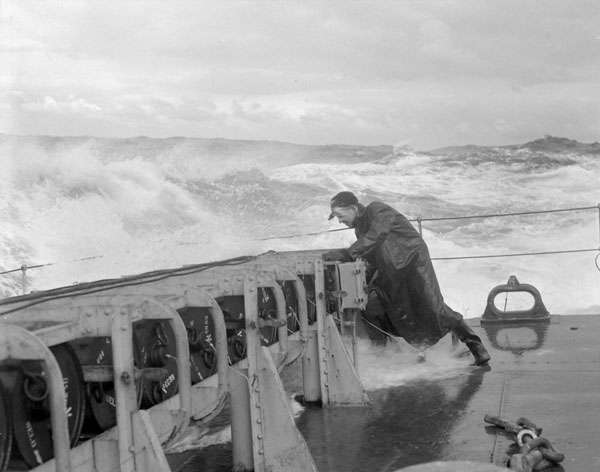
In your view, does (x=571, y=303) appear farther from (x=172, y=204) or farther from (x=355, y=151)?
(x=355, y=151)

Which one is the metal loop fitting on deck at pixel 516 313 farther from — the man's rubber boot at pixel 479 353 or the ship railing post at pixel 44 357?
the ship railing post at pixel 44 357

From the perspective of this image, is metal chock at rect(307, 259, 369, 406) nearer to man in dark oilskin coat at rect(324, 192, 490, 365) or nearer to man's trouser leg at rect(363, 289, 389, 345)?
man in dark oilskin coat at rect(324, 192, 490, 365)

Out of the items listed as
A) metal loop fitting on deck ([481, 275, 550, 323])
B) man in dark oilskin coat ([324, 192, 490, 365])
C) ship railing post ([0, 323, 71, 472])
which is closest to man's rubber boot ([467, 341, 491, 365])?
man in dark oilskin coat ([324, 192, 490, 365])

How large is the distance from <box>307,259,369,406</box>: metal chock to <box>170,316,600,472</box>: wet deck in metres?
0.07

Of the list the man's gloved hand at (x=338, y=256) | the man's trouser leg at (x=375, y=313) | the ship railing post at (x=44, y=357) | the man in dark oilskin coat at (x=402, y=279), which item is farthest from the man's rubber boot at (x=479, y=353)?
the ship railing post at (x=44, y=357)

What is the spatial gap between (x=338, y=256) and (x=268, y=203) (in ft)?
68.7

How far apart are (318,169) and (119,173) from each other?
8.17m

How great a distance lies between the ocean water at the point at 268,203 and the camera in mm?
19922

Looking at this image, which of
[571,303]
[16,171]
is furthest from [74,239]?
[571,303]

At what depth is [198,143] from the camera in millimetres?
31000

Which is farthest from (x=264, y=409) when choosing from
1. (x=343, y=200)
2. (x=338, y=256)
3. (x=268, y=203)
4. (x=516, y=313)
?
(x=268, y=203)

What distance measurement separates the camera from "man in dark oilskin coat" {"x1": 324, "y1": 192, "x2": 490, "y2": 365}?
533cm

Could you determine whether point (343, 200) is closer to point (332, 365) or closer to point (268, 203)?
point (332, 365)

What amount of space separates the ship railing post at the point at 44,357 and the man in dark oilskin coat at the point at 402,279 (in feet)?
11.7
